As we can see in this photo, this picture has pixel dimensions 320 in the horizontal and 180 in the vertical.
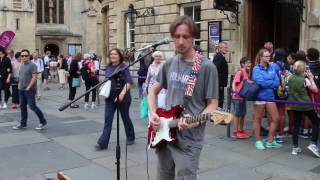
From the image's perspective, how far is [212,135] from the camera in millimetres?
8688

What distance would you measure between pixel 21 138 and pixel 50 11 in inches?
1475

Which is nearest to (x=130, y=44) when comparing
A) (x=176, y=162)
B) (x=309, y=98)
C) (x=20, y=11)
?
(x=309, y=98)

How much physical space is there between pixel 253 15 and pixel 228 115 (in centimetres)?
805

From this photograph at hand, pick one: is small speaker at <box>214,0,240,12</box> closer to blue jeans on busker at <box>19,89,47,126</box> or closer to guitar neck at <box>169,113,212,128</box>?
blue jeans on busker at <box>19,89,47,126</box>

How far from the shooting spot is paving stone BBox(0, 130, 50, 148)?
8180mm

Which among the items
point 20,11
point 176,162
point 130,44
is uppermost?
point 20,11

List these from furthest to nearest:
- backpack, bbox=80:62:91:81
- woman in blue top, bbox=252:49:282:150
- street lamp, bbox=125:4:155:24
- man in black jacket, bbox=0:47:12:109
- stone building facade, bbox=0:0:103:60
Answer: stone building facade, bbox=0:0:103:60 < street lamp, bbox=125:4:155:24 < man in black jacket, bbox=0:47:12:109 < backpack, bbox=80:62:91:81 < woman in blue top, bbox=252:49:282:150

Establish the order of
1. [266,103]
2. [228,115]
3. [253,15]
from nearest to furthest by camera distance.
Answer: [228,115] < [266,103] < [253,15]

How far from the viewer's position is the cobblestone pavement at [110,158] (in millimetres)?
6137

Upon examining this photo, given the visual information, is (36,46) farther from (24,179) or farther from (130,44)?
(24,179)

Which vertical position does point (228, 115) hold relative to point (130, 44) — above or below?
below

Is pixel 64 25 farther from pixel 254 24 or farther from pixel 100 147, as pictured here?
pixel 100 147

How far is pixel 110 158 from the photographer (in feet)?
22.8

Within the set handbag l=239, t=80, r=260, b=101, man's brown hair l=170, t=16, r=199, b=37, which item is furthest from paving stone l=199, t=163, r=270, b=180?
man's brown hair l=170, t=16, r=199, b=37
